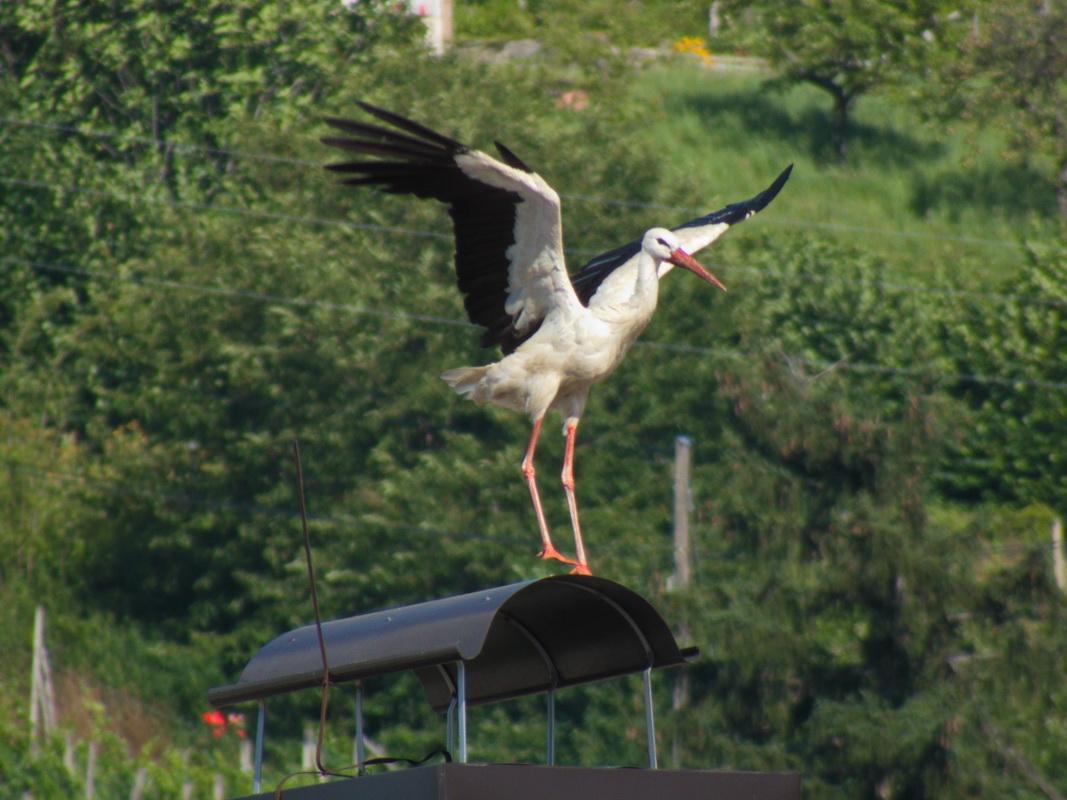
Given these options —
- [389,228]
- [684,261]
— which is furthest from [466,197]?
[389,228]

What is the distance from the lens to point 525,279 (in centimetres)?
902

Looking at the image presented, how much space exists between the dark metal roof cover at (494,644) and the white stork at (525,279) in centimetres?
122

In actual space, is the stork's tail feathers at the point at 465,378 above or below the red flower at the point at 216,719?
above

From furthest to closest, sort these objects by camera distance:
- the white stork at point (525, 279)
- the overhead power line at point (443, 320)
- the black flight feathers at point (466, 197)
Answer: the overhead power line at point (443, 320), the white stork at point (525, 279), the black flight feathers at point (466, 197)

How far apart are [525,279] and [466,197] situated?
511mm

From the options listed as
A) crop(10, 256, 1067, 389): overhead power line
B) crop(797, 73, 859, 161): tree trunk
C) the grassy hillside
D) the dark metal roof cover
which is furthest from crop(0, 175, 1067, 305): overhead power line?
the dark metal roof cover

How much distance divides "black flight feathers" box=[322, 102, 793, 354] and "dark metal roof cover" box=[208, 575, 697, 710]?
228cm

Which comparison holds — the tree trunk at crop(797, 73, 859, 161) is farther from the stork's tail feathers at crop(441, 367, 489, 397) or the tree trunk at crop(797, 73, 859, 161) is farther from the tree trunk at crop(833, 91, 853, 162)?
the stork's tail feathers at crop(441, 367, 489, 397)

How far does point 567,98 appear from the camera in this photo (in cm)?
4209

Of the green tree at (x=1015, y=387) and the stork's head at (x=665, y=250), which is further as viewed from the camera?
the green tree at (x=1015, y=387)

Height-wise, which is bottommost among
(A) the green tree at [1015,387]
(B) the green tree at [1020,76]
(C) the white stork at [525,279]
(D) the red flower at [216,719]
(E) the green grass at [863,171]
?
(D) the red flower at [216,719]

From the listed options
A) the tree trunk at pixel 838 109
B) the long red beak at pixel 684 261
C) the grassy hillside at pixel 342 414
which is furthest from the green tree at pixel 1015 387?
the long red beak at pixel 684 261

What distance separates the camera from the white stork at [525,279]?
8570 mm

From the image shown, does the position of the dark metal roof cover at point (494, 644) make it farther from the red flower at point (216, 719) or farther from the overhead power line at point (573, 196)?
the overhead power line at point (573, 196)
